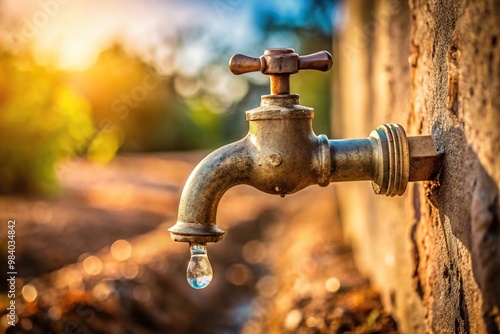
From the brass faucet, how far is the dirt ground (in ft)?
3.73

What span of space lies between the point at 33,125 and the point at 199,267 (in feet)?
19.9

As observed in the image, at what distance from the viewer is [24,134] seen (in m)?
7.06

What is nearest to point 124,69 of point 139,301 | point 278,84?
point 139,301

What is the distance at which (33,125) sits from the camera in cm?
707

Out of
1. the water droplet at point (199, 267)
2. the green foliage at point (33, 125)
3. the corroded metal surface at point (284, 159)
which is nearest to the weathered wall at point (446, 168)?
the corroded metal surface at point (284, 159)

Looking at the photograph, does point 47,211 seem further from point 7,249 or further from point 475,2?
point 475,2

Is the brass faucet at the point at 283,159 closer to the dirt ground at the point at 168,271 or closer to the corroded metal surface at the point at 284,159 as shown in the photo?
the corroded metal surface at the point at 284,159

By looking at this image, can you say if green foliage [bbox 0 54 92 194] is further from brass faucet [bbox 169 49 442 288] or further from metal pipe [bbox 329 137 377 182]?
metal pipe [bbox 329 137 377 182]

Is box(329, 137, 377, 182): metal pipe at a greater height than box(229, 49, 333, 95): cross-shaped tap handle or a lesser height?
lesser

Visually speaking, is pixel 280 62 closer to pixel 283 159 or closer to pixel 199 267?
pixel 283 159

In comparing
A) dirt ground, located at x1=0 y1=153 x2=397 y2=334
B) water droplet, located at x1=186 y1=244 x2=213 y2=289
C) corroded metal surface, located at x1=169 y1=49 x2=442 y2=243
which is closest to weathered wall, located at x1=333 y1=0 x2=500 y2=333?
corroded metal surface, located at x1=169 y1=49 x2=442 y2=243

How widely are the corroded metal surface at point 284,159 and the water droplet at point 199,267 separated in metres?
0.07

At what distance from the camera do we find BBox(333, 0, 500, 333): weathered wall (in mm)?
1127

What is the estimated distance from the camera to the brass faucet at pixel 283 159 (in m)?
1.51
